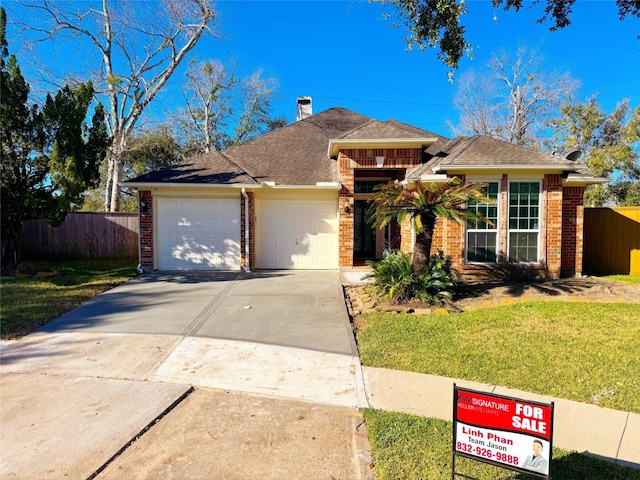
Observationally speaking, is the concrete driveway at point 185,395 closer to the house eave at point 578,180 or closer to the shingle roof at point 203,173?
the shingle roof at point 203,173

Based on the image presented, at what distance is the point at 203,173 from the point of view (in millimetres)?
12453

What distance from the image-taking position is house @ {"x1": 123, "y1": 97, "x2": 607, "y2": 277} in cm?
1008

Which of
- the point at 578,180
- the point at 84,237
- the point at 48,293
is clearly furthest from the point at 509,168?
the point at 84,237

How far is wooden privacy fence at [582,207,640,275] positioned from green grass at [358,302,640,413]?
5.97 meters

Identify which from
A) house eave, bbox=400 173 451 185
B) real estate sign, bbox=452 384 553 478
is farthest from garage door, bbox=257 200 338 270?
real estate sign, bbox=452 384 553 478

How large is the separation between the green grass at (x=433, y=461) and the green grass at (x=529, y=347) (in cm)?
122

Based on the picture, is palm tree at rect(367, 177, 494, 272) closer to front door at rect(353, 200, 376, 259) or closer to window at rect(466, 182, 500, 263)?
window at rect(466, 182, 500, 263)

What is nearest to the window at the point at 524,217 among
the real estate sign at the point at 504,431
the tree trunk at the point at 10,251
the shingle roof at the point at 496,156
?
the shingle roof at the point at 496,156

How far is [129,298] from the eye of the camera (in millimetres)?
8523

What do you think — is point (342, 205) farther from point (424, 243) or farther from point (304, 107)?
point (304, 107)

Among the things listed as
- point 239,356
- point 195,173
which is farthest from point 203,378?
point 195,173

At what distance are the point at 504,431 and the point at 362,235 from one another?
40.4ft

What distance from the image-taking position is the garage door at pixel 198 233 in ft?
39.2

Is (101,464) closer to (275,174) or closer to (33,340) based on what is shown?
(33,340)
